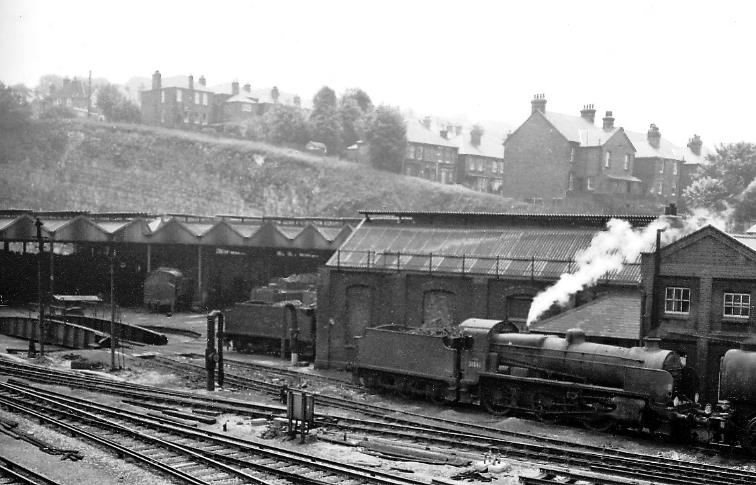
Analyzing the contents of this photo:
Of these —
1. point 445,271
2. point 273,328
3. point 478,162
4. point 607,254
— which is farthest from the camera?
point 478,162

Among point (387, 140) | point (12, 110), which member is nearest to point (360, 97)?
point (387, 140)

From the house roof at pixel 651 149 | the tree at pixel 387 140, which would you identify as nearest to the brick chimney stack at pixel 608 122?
the house roof at pixel 651 149

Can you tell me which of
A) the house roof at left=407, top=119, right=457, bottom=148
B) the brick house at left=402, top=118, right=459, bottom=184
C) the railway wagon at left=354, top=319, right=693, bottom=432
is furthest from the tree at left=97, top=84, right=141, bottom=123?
the railway wagon at left=354, top=319, right=693, bottom=432

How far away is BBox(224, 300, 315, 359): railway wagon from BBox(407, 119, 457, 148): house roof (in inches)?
1964

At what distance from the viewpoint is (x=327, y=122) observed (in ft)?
282

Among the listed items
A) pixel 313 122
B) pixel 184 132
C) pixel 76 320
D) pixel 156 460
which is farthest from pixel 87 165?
pixel 156 460

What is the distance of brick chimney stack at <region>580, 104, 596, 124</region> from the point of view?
206 feet

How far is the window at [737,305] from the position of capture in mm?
20703

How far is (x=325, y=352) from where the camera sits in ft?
98.9

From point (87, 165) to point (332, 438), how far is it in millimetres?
72847

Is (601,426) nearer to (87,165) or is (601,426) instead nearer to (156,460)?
(156,460)

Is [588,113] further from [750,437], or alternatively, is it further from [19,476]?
[19,476]

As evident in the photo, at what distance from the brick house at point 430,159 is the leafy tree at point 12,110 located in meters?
43.5

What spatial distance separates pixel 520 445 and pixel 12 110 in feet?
260
